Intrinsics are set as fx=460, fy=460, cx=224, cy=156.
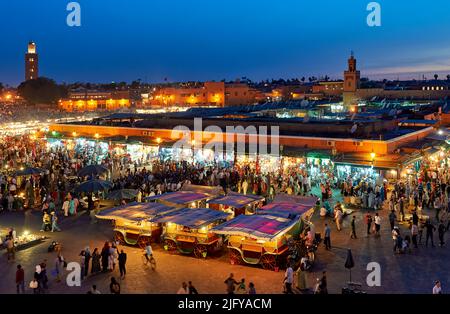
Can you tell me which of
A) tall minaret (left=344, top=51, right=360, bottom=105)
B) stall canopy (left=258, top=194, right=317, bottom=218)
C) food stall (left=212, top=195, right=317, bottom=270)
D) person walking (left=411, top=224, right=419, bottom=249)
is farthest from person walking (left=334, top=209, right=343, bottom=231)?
tall minaret (left=344, top=51, right=360, bottom=105)

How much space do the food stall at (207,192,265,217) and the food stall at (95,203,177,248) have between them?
221 centimetres

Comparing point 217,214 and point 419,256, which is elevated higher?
point 217,214

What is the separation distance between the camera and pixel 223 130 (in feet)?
94.8

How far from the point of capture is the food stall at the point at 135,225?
13.9m

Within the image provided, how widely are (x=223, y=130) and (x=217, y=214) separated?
49.9 feet

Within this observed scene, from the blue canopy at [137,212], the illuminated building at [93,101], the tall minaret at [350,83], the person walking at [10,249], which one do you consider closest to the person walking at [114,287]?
the blue canopy at [137,212]

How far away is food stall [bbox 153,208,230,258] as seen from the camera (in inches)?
512

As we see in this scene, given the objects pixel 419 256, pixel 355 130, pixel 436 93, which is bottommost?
pixel 419 256

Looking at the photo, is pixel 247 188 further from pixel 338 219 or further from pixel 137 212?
pixel 137 212

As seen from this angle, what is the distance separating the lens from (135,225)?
45.9 feet

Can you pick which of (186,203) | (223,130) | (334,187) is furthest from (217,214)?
(223,130)

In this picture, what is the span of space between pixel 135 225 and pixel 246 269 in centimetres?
388

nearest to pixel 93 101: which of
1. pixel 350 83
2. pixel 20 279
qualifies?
pixel 350 83

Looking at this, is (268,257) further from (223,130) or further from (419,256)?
(223,130)
